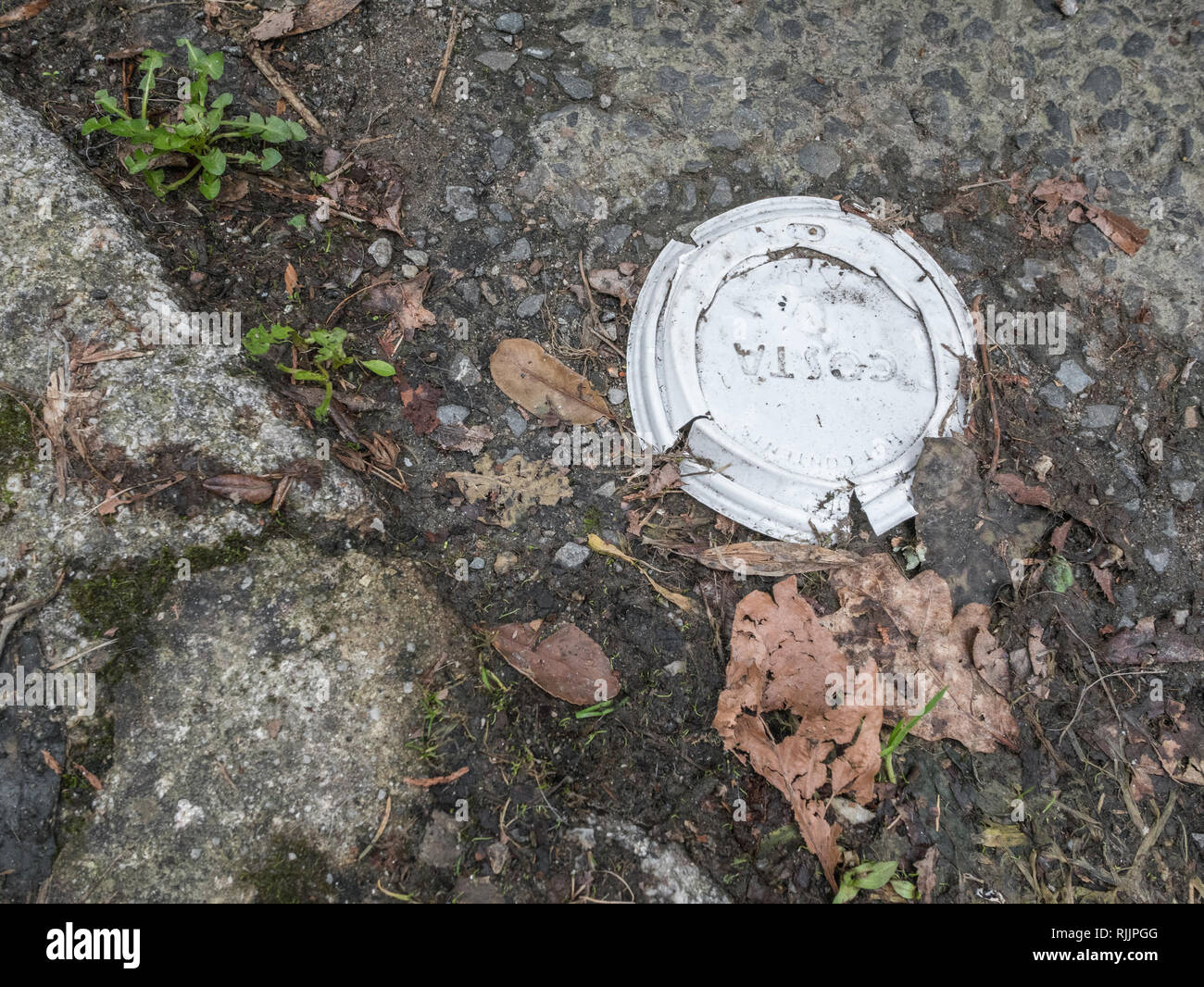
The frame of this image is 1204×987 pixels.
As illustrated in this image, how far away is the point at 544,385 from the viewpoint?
2676 millimetres

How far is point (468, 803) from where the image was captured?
2133mm

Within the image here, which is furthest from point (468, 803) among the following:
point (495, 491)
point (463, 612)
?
point (495, 491)

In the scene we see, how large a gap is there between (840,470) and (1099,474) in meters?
1.00

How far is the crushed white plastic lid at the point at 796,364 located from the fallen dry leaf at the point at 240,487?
1195 millimetres

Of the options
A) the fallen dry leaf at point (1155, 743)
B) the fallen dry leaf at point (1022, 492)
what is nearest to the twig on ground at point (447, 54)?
the fallen dry leaf at point (1022, 492)

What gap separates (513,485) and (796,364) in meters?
1.03

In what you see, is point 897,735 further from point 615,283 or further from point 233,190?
point 233,190

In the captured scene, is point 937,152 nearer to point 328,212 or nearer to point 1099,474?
point 1099,474

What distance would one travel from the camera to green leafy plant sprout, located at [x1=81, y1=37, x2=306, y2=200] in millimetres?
2561

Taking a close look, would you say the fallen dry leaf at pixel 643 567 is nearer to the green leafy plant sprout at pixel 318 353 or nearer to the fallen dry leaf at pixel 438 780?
the fallen dry leaf at pixel 438 780

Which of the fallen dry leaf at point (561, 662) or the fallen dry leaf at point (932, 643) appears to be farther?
the fallen dry leaf at point (932, 643)

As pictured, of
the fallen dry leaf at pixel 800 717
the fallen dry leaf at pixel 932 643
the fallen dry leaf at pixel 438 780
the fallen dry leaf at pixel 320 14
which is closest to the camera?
the fallen dry leaf at pixel 438 780

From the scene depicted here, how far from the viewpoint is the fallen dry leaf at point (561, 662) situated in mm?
2287

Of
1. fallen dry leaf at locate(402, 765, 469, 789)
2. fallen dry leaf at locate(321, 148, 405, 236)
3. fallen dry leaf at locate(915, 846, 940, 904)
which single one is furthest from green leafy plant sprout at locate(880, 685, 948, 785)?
fallen dry leaf at locate(321, 148, 405, 236)
